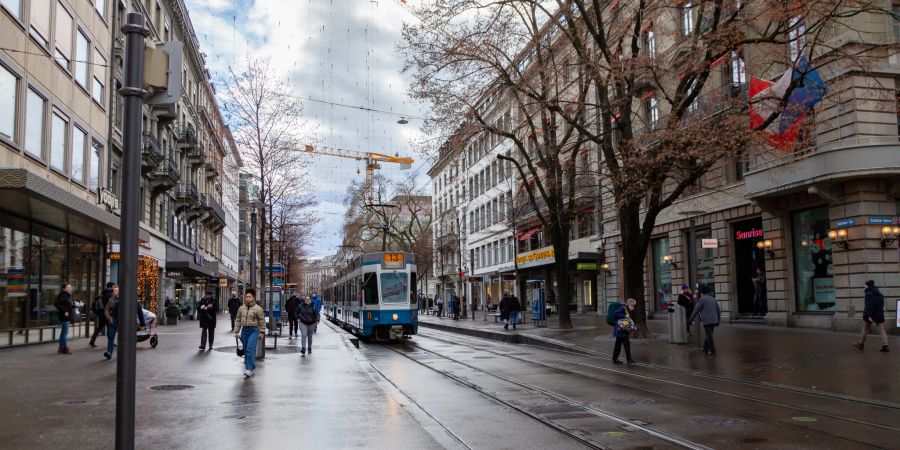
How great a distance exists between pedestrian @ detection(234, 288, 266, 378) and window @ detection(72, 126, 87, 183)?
14204mm

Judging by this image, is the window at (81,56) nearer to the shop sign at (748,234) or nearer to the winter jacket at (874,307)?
the winter jacket at (874,307)

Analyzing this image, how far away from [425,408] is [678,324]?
12.1 meters

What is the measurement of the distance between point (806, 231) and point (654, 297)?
36.7 feet

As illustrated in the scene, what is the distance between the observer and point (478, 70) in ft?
77.3

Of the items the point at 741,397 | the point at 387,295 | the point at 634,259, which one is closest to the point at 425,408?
the point at 741,397

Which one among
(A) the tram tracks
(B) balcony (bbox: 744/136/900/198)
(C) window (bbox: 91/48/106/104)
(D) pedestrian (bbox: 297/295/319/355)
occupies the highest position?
(C) window (bbox: 91/48/106/104)

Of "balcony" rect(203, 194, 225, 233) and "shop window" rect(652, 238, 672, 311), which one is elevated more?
"balcony" rect(203, 194, 225, 233)

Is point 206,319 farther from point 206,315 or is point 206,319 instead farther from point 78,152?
point 78,152

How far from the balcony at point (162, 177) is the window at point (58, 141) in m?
13.6

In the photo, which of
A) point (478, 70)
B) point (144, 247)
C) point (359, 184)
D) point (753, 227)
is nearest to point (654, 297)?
point (753, 227)

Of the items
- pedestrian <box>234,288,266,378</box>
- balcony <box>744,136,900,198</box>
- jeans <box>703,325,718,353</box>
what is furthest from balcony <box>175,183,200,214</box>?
jeans <box>703,325,718,353</box>

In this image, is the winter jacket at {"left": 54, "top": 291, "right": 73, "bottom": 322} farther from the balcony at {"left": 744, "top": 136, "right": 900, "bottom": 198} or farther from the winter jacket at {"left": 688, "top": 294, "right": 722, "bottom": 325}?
the balcony at {"left": 744, "top": 136, "right": 900, "bottom": 198}

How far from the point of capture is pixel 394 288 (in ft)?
84.4

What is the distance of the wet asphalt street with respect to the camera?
796 cm
